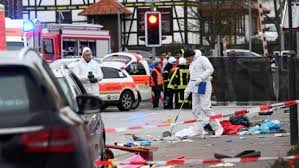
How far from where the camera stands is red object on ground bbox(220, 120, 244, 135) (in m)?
15.1

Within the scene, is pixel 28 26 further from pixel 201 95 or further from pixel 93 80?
pixel 201 95

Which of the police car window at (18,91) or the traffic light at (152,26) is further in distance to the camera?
the traffic light at (152,26)

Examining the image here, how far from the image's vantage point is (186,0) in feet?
180

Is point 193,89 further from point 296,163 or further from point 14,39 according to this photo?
point 14,39

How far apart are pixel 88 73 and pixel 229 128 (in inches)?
123

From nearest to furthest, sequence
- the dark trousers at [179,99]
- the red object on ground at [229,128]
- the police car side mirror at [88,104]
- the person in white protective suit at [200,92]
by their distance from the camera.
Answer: the police car side mirror at [88,104]
the person in white protective suit at [200,92]
the red object on ground at [229,128]
the dark trousers at [179,99]

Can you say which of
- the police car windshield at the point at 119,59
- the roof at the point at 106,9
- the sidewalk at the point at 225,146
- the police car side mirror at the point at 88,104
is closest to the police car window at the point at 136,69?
the police car windshield at the point at 119,59

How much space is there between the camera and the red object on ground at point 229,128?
593 inches

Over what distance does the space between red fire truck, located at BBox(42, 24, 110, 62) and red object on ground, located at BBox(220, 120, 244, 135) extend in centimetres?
1776

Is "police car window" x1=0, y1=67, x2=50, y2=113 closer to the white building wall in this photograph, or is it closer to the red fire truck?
the red fire truck

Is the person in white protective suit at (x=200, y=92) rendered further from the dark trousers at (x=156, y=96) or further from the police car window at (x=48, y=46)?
the police car window at (x=48, y=46)

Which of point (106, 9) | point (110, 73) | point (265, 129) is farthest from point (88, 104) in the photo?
point (106, 9)

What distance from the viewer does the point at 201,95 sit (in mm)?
14523

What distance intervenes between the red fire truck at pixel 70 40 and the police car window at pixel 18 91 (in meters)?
27.4
